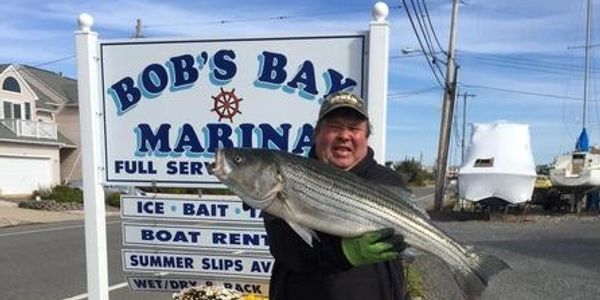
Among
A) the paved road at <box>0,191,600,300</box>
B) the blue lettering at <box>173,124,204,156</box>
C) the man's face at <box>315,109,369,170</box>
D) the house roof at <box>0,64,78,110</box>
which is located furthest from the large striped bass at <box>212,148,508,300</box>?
the house roof at <box>0,64,78,110</box>

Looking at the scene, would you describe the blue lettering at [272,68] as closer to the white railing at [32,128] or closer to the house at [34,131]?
the house at [34,131]

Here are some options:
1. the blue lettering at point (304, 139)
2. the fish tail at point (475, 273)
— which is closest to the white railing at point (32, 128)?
the blue lettering at point (304, 139)

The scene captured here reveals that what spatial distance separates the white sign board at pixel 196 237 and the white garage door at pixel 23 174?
33.8m

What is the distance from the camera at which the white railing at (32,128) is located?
37.3 m

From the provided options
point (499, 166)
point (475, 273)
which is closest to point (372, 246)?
point (475, 273)

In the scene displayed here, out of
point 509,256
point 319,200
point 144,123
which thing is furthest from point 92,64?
point 509,256

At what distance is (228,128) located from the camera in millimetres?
4715

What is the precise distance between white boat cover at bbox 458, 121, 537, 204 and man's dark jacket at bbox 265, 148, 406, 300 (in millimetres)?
24545

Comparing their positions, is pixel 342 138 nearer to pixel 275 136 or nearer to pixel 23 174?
pixel 275 136

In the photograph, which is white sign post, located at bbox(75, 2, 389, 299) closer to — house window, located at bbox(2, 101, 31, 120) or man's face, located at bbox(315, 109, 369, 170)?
man's face, located at bbox(315, 109, 369, 170)

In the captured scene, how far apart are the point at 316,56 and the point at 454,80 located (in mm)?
28845

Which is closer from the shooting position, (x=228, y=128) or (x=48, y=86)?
(x=228, y=128)

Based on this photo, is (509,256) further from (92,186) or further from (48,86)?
(48,86)

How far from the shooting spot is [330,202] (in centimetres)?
245
